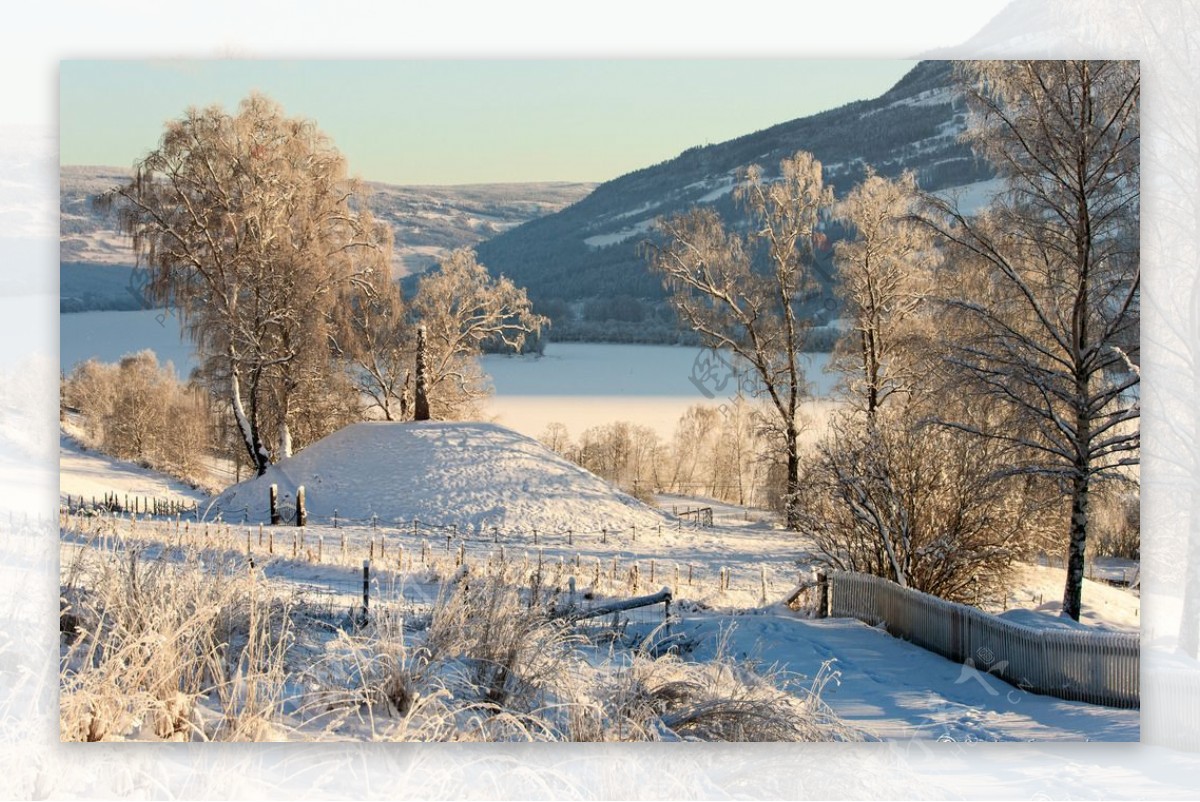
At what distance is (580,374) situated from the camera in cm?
939

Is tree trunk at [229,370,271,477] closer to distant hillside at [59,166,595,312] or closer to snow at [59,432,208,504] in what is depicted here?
snow at [59,432,208,504]

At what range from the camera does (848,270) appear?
12.5 m

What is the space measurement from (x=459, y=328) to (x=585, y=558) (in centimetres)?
576

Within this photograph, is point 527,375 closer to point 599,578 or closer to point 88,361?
point 599,578

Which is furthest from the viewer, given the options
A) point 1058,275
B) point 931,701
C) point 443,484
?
point 443,484

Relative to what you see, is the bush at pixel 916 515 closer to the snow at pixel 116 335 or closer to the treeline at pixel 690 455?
the treeline at pixel 690 455

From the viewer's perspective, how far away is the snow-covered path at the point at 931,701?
244 inches

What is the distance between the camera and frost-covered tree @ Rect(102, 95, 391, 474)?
13.0 m

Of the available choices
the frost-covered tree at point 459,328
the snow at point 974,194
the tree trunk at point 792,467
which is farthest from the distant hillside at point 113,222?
the tree trunk at point 792,467

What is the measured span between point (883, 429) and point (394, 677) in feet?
20.1

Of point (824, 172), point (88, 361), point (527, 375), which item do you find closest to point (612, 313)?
point (527, 375)

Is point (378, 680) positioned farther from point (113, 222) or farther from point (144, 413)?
point (144, 413)

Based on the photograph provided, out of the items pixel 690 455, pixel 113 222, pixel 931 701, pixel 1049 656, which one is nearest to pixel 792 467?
pixel 690 455

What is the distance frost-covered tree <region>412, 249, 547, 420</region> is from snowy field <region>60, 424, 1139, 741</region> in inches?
54.3
